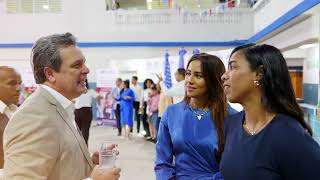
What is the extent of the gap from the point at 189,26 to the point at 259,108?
10838 mm

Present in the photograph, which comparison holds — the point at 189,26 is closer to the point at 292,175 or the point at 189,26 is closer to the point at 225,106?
the point at 225,106

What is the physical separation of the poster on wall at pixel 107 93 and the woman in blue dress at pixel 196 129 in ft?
27.4

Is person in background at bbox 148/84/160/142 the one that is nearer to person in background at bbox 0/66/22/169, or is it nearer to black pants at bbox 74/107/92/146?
black pants at bbox 74/107/92/146

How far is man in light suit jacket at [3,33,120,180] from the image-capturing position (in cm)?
126

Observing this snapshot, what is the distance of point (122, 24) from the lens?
12367mm

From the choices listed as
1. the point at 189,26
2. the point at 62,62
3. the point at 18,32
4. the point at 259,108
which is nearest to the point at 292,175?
the point at 259,108

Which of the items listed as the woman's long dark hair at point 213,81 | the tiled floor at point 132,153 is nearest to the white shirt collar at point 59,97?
the woman's long dark hair at point 213,81

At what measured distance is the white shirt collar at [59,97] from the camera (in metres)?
1.50

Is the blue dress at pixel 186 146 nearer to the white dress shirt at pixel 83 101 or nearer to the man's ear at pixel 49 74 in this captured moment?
the man's ear at pixel 49 74

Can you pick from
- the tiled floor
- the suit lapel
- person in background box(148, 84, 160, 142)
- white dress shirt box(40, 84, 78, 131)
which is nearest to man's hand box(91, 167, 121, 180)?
the suit lapel

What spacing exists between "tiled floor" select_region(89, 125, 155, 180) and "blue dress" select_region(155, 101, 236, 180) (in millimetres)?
3136

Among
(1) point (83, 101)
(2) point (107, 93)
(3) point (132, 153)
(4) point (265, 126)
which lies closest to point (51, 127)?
(4) point (265, 126)

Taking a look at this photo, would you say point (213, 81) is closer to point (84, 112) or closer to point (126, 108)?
point (84, 112)

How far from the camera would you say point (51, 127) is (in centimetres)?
134
